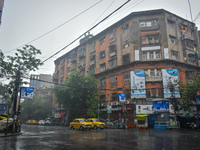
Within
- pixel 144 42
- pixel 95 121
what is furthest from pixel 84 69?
pixel 95 121

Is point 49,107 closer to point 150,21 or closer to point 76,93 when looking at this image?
point 76,93

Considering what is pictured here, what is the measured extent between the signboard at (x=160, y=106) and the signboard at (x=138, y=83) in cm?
243

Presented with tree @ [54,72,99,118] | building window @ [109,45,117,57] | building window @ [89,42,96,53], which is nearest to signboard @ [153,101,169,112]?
tree @ [54,72,99,118]

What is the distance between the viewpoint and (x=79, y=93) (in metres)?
32.6

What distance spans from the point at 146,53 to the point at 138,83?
613 centimetres

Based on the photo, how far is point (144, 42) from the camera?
32.6 m

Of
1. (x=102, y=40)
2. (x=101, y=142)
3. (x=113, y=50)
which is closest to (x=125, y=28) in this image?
(x=113, y=50)

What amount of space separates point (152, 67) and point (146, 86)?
3693 millimetres

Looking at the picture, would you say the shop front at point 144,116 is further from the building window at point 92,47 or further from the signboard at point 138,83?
the building window at point 92,47

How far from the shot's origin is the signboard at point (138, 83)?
29812 millimetres

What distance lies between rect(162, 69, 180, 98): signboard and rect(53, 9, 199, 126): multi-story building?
724mm

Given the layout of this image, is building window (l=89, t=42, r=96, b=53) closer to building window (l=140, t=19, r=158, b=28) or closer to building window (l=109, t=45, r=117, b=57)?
building window (l=109, t=45, r=117, b=57)

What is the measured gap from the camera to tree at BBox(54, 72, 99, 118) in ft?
108

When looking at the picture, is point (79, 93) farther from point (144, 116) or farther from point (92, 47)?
point (92, 47)
